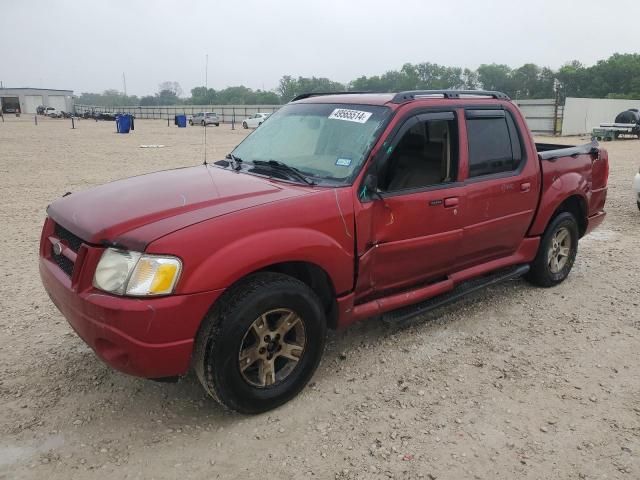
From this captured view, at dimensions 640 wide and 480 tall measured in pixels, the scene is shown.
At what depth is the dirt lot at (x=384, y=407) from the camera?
8.89 ft

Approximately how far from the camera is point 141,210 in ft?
9.64

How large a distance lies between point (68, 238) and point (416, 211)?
223cm

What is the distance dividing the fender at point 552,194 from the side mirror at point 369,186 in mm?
2094

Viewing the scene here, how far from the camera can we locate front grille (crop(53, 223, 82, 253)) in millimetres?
2994

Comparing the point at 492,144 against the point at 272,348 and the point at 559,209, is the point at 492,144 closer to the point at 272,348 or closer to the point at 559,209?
the point at 559,209

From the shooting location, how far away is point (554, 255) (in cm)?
523

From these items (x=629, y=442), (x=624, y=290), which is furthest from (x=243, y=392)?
(x=624, y=290)

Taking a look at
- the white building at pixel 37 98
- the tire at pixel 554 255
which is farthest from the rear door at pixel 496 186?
the white building at pixel 37 98

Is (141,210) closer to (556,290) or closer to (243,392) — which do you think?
(243,392)

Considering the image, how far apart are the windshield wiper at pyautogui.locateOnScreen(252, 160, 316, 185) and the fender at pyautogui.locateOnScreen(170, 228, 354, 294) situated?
0.49 m

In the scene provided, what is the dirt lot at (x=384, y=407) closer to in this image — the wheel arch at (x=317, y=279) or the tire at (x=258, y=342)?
the tire at (x=258, y=342)

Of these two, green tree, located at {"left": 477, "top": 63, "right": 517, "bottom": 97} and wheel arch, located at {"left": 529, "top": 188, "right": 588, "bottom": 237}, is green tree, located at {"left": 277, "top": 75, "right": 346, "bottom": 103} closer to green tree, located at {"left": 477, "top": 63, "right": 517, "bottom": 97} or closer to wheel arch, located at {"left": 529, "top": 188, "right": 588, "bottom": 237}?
green tree, located at {"left": 477, "top": 63, "right": 517, "bottom": 97}

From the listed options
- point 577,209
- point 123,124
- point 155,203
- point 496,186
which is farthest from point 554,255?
point 123,124

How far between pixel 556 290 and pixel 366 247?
2.74 metres
